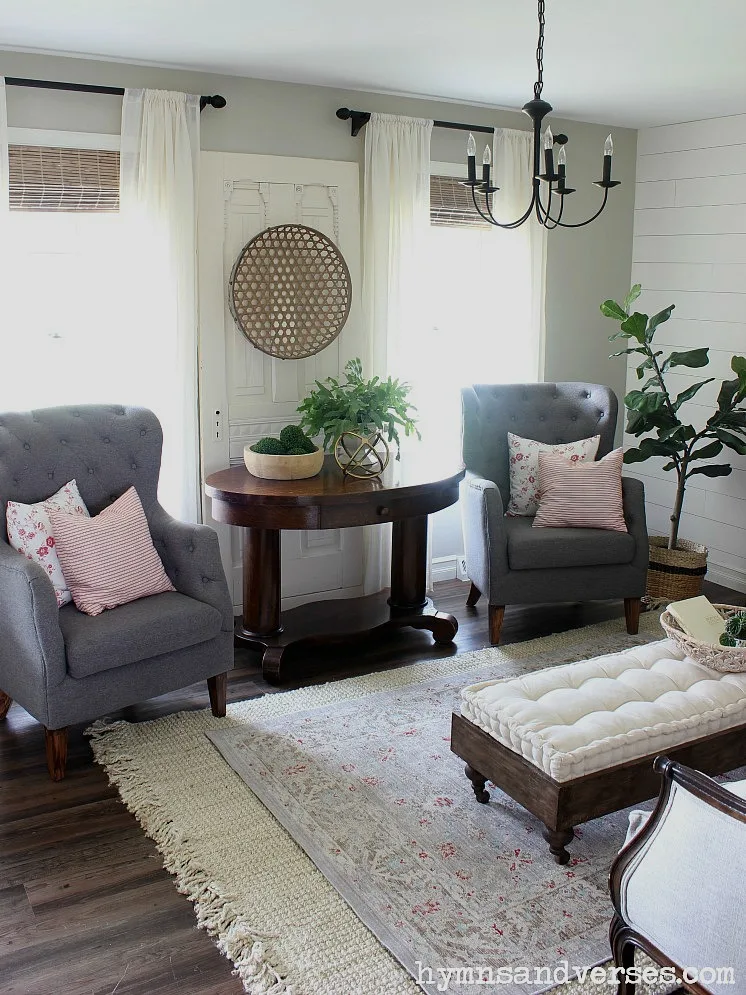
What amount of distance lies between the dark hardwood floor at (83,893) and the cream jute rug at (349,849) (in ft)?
0.21

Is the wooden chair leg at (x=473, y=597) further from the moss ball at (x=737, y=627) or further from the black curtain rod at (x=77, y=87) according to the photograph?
the black curtain rod at (x=77, y=87)

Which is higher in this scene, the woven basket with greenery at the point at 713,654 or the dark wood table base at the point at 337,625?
the woven basket with greenery at the point at 713,654

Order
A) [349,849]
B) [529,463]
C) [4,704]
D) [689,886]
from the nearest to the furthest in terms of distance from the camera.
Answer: [689,886]
[349,849]
[4,704]
[529,463]

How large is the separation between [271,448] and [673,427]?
2.01 m

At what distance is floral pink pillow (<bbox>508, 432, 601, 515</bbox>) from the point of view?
4.47m

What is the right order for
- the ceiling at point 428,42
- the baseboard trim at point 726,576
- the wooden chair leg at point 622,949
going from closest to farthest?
the wooden chair leg at point 622,949, the ceiling at point 428,42, the baseboard trim at point 726,576

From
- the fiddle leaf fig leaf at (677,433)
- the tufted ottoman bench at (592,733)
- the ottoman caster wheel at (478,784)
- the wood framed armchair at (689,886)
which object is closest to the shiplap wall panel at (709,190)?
the fiddle leaf fig leaf at (677,433)

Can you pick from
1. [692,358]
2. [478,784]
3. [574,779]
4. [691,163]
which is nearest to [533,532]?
[692,358]

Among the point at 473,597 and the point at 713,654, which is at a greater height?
the point at 713,654

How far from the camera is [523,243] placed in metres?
4.95

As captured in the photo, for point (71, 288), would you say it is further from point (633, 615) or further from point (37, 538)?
point (633, 615)

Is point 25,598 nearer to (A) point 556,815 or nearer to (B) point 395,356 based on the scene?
(A) point 556,815

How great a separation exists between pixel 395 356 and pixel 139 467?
149 cm

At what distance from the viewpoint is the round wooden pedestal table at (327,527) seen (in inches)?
146
